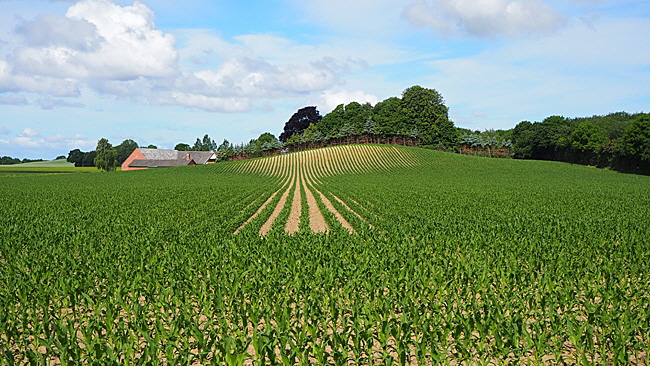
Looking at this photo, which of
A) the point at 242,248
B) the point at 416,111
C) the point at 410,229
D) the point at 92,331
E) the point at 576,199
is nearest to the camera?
the point at 92,331

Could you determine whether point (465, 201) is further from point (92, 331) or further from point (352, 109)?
point (352, 109)

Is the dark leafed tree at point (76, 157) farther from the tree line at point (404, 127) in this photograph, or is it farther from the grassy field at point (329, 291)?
the grassy field at point (329, 291)

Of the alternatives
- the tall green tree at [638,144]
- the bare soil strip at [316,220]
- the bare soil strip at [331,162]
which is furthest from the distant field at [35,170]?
the tall green tree at [638,144]

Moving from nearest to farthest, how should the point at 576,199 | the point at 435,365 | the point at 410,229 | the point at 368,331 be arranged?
the point at 435,365
the point at 368,331
the point at 410,229
the point at 576,199

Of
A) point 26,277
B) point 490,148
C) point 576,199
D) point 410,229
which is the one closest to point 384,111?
point 490,148

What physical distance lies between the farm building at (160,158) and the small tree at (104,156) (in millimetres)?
11596

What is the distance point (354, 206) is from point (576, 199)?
17.5 metres

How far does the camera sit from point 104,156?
114m

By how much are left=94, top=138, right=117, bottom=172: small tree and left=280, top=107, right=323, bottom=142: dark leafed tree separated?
55164 millimetres

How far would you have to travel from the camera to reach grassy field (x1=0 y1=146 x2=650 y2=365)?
6.89 m

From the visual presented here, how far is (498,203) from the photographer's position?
29.2 meters

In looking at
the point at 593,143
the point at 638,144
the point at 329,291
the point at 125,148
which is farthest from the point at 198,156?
the point at 329,291

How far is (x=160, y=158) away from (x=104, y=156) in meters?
20.0

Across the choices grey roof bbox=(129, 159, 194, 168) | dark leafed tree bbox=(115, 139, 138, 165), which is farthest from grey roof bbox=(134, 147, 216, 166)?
dark leafed tree bbox=(115, 139, 138, 165)
